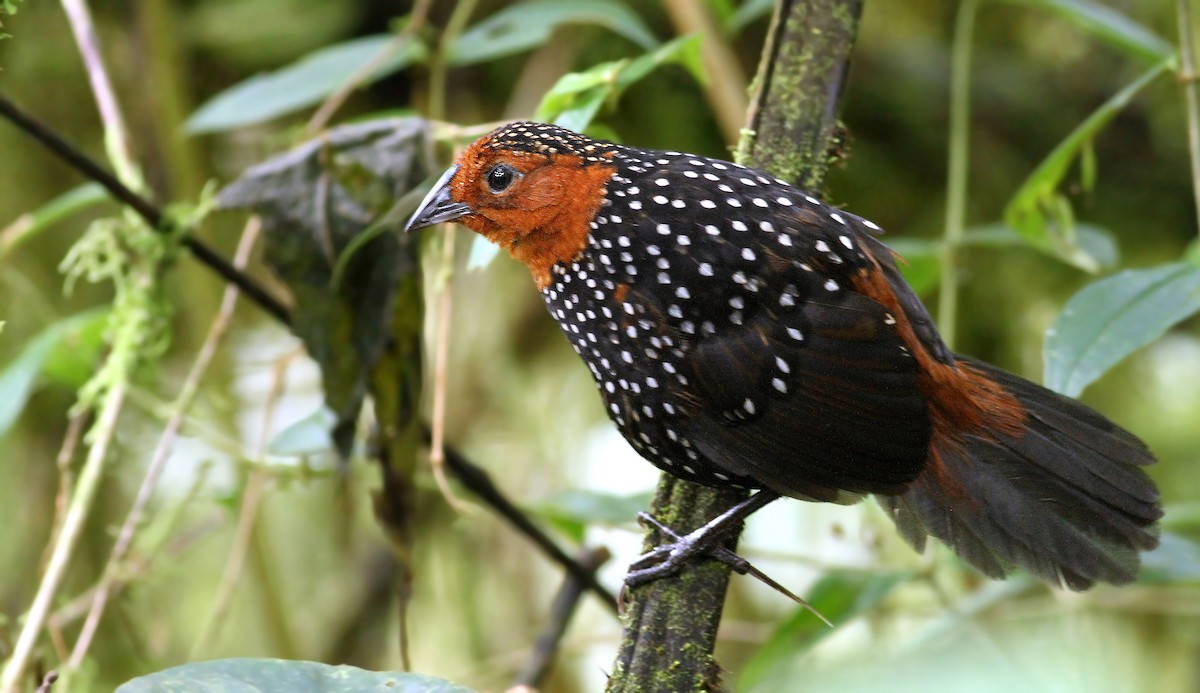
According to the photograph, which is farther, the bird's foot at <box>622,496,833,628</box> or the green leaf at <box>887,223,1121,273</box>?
the green leaf at <box>887,223,1121,273</box>

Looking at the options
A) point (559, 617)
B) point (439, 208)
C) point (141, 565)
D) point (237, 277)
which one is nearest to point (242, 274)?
point (237, 277)

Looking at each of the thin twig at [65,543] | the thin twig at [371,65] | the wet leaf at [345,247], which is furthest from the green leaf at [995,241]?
the thin twig at [65,543]

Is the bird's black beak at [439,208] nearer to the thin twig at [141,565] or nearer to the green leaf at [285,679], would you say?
the green leaf at [285,679]

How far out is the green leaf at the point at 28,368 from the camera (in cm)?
236

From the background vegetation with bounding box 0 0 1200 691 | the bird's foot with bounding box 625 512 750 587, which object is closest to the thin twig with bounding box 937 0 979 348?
the background vegetation with bounding box 0 0 1200 691

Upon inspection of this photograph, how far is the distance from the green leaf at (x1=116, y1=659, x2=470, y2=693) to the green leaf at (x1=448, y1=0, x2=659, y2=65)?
1487 mm

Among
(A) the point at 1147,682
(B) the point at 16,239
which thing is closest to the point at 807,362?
(B) the point at 16,239

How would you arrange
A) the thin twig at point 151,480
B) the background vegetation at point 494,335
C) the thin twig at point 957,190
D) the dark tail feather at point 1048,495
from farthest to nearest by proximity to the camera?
the background vegetation at point 494,335
the thin twig at point 957,190
the thin twig at point 151,480
the dark tail feather at point 1048,495

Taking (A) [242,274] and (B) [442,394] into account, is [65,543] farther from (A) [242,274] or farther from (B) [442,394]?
(B) [442,394]

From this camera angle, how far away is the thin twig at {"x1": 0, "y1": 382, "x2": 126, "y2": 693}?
1.94m

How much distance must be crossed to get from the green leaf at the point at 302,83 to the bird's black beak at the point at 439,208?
28.3 inches

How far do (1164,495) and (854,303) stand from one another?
2.25 meters

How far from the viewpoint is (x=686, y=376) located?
1.79 m

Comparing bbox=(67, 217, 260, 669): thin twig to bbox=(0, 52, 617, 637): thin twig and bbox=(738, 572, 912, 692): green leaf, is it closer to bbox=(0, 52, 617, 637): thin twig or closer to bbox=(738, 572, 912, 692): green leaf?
bbox=(0, 52, 617, 637): thin twig
